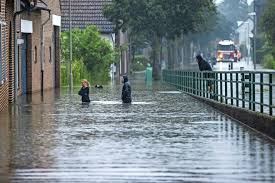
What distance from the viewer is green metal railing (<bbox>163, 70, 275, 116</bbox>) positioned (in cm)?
2009

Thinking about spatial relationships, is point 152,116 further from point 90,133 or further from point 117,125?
point 90,133

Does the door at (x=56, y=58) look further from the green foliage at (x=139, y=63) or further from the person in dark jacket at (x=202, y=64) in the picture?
the green foliage at (x=139, y=63)

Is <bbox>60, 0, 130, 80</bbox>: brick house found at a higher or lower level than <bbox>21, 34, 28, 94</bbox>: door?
higher

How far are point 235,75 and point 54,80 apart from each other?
27.8 metres

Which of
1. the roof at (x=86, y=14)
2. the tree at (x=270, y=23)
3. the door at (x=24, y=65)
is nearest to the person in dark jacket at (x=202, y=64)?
the door at (x=24, y=65)

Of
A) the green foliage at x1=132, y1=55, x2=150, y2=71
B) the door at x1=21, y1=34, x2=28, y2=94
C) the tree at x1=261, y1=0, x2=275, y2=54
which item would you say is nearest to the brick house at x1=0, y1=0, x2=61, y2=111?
the door at x1=21, y1=34, x2=28, y2=94

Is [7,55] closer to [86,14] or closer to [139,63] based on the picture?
[86,14]

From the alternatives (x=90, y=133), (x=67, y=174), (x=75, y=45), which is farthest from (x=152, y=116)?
(x=75, y=45)

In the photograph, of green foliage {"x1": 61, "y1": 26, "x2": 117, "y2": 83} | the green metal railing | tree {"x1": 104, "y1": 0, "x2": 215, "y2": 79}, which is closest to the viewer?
the green metal railing

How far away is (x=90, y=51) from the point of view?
6319 centimetres

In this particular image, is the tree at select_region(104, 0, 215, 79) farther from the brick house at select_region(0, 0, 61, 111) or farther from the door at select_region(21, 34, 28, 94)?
the door at select_region(21, 34, 28, 94)

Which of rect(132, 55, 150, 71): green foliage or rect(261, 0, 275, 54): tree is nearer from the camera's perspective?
rect(261, 0, 275, 54): tree

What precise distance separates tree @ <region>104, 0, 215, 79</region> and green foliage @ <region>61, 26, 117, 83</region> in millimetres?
9645

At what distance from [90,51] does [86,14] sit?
41.4 ft
